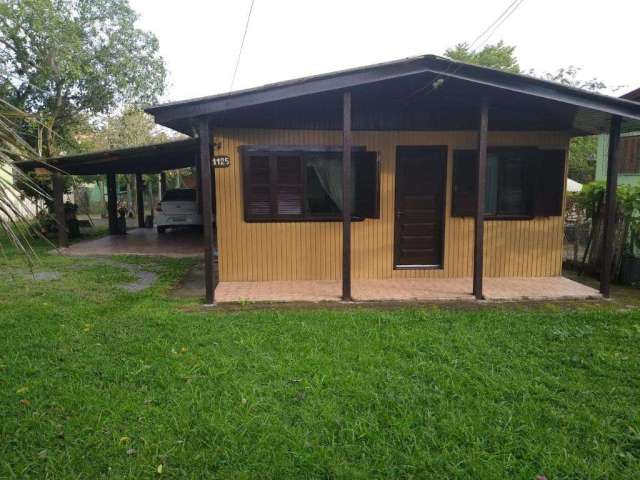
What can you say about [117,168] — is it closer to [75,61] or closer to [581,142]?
[75,61]

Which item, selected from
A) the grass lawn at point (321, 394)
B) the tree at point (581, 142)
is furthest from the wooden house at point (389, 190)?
the tree at point (581, 142)

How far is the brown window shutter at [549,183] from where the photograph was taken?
22.2 ft

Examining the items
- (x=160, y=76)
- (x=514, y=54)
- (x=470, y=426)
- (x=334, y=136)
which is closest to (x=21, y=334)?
(x=470, y=426)

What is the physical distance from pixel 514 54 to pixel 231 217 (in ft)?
75.0

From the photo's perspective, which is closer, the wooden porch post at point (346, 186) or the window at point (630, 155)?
the wooden porch post at point (346, 186)

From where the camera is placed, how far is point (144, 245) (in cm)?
1157

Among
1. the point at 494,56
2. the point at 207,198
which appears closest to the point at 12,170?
the point at 207,198

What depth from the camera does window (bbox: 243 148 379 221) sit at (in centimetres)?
653

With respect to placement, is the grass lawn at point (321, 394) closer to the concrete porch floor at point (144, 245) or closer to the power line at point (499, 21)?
the power line at point (499, 21)

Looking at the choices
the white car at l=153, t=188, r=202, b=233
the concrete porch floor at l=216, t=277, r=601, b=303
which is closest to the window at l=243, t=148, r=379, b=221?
the concrete porch floor at l=216, t=277, r=601, b=303

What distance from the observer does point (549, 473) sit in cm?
235

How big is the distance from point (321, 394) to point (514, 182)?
17.3 ft

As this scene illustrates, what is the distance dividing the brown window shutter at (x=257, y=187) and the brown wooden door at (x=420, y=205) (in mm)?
1990

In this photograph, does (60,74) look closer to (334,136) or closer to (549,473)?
(334,136)
